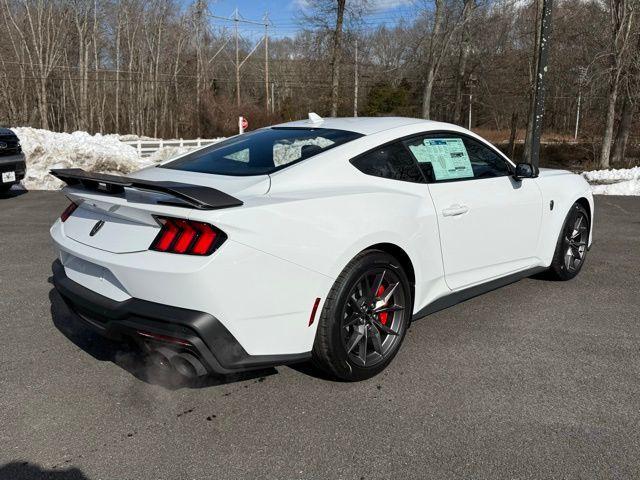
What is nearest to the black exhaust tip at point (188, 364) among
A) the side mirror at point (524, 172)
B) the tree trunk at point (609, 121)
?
the side mirror at point (524, 172)

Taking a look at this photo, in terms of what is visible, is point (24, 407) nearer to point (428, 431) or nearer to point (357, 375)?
point (357, 375)

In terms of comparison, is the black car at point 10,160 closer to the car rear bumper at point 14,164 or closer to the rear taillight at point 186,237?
the car rear bumper at point 14,164

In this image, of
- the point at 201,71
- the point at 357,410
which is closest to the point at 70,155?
the point at 357,410

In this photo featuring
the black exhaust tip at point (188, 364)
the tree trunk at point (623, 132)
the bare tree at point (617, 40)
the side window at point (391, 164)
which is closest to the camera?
the black exhaust tip at point (188, 364)

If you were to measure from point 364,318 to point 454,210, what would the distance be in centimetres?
103

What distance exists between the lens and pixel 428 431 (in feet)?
8.88

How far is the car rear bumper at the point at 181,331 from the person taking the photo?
→ 2504mm

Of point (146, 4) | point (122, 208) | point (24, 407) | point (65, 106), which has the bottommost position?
point (24, 407)

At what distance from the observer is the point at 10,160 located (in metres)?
10.1

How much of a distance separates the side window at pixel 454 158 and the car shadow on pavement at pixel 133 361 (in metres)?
1.72

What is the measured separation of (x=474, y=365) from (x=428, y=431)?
88 centimetres

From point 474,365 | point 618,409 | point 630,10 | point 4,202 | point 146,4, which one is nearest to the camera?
point 618,409

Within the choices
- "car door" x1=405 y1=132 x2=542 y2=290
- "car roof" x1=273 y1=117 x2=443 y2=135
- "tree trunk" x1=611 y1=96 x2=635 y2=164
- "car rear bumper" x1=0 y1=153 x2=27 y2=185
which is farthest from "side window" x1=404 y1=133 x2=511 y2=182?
"tree trunk" x1=611 y1=96 x2=635 y2=164

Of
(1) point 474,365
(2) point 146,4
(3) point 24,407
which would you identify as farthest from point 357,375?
(2) point 146,4
